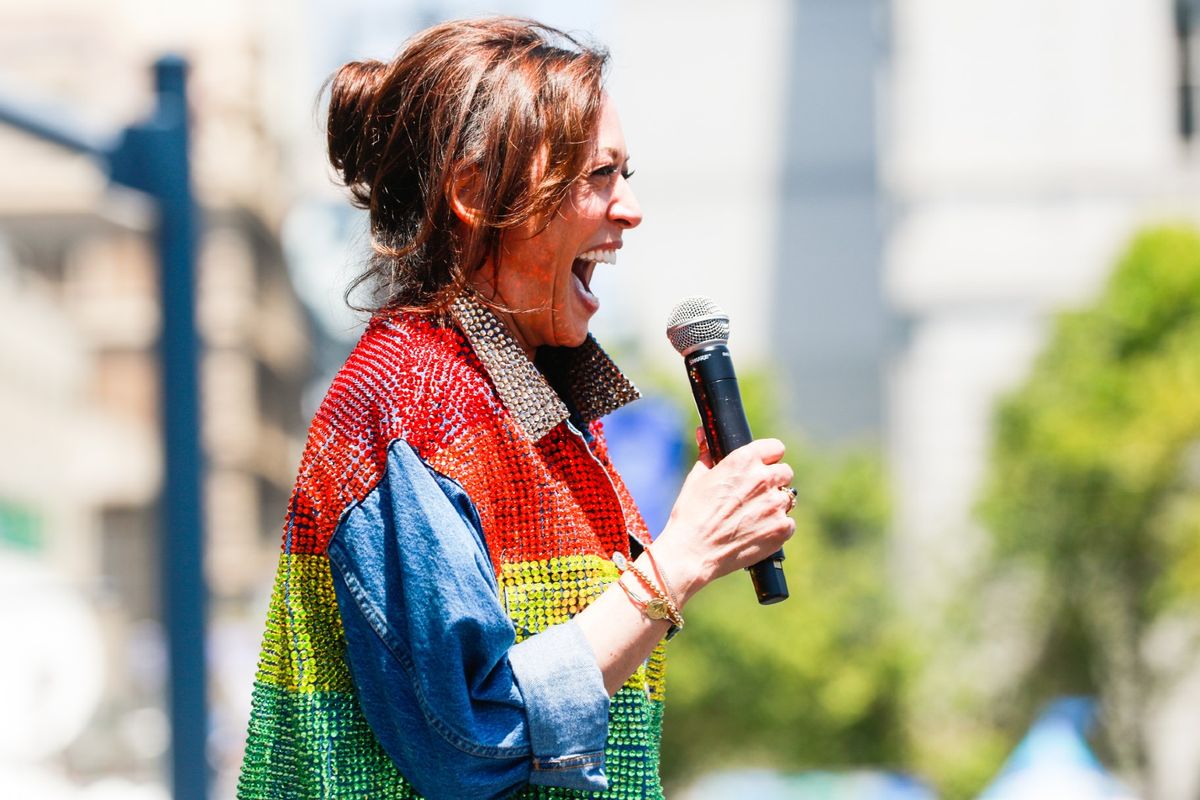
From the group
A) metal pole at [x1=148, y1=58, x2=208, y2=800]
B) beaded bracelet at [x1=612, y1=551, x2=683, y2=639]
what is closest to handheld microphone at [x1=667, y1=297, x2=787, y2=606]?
beaded bracelet at [x1=612, y1=551, x2=683, y2=639]

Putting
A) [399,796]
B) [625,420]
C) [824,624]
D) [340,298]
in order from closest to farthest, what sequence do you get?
[399,796]
[340,298]
[625,420]
[824,624]

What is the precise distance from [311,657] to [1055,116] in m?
26.9

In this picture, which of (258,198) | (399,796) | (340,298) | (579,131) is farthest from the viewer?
(258,198)

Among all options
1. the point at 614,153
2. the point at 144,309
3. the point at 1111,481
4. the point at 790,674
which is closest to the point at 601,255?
the point at 614,153

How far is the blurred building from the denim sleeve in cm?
2806

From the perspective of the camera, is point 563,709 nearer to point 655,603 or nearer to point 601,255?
point 655,603

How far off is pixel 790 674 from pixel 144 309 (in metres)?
29.2

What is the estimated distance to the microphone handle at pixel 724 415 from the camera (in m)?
2.21

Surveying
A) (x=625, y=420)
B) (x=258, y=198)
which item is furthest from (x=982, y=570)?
(x=258, y=198)

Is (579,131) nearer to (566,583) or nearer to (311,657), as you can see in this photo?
(566,583)

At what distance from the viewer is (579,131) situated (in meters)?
2.24

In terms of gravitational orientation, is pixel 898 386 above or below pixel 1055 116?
below

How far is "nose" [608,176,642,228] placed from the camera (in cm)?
230

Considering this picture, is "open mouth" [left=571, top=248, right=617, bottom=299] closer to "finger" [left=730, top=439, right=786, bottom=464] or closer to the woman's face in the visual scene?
the woman's face
